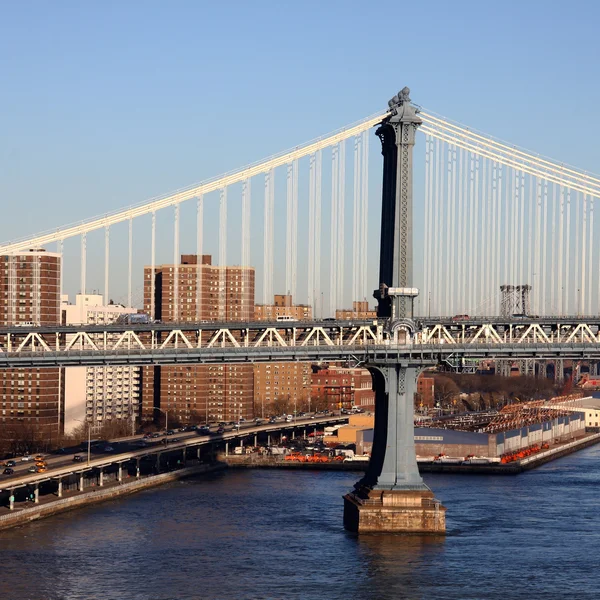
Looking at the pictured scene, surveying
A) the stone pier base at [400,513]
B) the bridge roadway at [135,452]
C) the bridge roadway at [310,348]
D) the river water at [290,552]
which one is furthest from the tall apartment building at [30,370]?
the stone pier base at [400,513]

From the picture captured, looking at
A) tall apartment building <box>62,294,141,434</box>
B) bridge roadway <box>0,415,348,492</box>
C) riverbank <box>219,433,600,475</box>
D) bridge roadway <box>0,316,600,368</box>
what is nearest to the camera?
bridge roadway <box>0,316,600,368</box>

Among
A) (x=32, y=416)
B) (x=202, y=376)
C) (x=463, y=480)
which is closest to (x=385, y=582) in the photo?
(x=463, y=480)

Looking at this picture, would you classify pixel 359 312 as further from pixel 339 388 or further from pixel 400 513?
pixel 339 388

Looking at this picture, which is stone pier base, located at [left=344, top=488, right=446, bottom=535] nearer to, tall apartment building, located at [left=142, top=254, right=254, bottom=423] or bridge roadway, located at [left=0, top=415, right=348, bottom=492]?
bridge roadway, located at [left=0, top=415, right=348, bottom=492]

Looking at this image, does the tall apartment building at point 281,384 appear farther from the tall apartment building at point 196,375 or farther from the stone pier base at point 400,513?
the stone pier base at point 400,513

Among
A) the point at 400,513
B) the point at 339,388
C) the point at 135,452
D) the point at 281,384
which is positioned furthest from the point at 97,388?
the point at 400,513

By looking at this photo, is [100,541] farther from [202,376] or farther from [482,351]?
[202,376]

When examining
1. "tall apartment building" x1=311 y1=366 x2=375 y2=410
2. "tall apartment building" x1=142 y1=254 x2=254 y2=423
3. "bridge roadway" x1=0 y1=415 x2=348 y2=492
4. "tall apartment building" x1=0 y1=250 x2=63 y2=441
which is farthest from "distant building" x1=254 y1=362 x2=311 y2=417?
"tall apartment building" x1=0 y1=250 x2=63 y2=441
